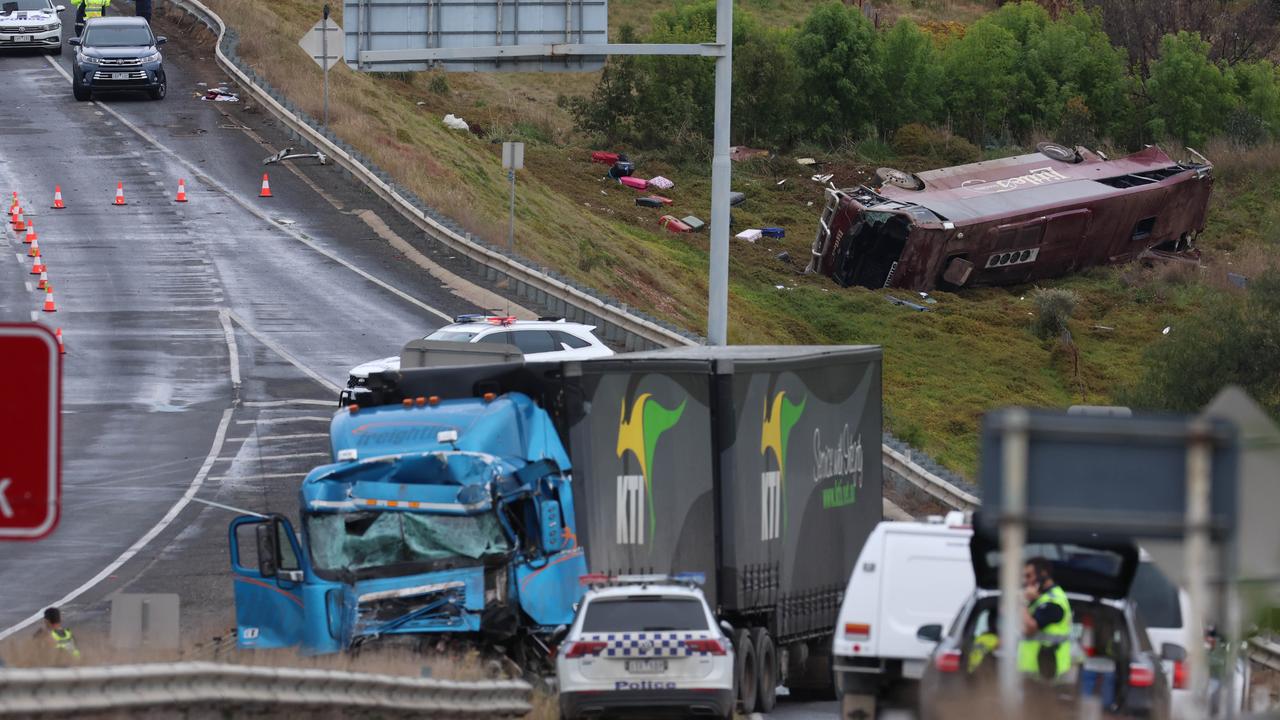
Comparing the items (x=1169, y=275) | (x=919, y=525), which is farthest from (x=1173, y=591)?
(x=1169, y=275)

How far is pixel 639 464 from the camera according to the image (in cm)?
1753

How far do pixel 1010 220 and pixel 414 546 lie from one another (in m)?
43.2

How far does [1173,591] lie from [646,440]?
5.53m

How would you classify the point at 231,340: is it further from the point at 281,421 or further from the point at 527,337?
the point at 527,337

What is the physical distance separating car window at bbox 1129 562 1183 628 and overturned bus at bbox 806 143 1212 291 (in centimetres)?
4111

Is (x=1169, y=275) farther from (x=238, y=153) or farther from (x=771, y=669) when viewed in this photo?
(x=771, y=669)

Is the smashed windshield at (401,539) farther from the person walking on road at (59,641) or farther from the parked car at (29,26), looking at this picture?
the parked car at (29,26)

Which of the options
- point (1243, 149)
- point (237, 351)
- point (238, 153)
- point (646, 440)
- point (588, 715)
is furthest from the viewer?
point (1243, 149)

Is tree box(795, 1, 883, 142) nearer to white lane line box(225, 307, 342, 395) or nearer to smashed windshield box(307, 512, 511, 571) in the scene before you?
white lane line box(225, 307, 342, 395)

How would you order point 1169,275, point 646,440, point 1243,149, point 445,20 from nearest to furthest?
1. point 646,440
2. point 445,20
3. point 1169,275
4. point 1243,149

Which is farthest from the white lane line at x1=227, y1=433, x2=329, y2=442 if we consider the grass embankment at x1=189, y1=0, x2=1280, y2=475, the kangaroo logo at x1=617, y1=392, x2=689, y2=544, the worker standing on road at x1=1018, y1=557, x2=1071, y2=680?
the worker standing on road at x1=1018, y1=557, x2=1071, y2=680

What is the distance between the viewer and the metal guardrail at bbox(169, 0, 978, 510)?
2603cm

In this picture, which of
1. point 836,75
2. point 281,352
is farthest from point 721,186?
point 836,75

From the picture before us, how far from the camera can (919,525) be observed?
47.5 feet
